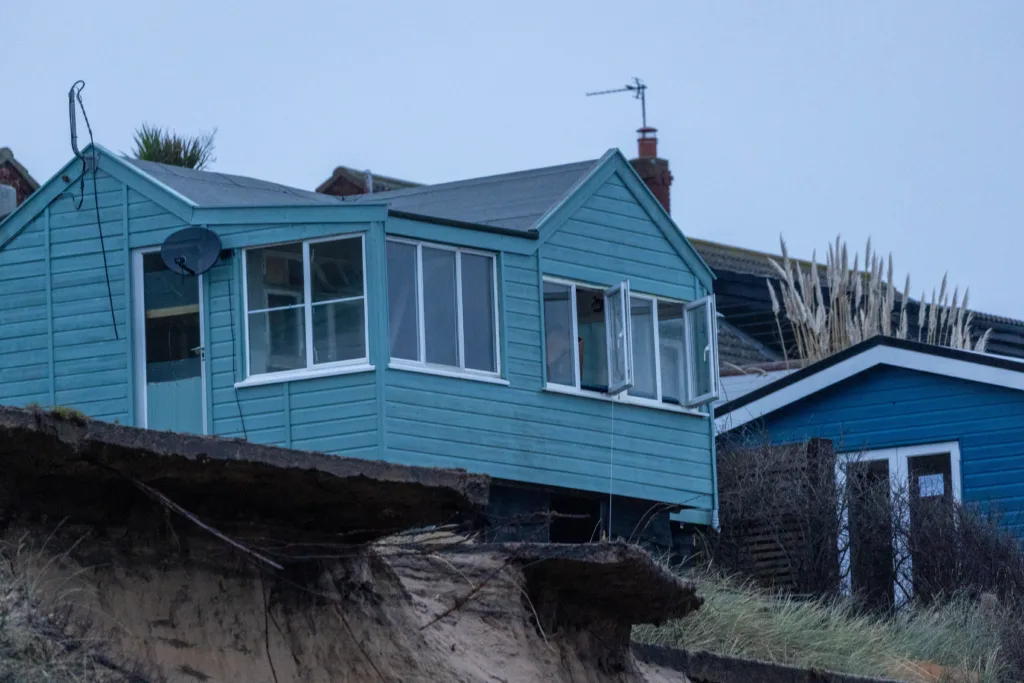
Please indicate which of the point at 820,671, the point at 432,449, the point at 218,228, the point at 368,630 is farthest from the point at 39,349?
the point at 368,630

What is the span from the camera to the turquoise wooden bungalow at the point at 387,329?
17.8 metres

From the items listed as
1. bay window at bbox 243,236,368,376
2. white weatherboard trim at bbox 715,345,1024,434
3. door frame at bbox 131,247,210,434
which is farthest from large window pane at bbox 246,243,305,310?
white weatherboard trim at bbox 715,345,1024,434

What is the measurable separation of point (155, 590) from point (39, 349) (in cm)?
1263

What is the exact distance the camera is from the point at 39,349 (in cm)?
1897

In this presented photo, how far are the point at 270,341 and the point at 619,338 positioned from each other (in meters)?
4.04

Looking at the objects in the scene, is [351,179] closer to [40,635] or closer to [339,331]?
[339,331]

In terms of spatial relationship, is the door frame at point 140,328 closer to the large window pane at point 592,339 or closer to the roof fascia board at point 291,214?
the roof fascia board at point 291,214

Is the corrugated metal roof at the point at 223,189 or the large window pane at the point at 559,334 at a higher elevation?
the corrugated metal roof at the point at 223,189

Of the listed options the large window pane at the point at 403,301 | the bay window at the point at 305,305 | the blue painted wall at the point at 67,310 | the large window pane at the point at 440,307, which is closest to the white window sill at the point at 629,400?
the large window pane at the point at 440,307

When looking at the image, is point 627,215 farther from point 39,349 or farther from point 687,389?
point 39,349

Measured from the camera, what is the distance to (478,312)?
61.5 feet

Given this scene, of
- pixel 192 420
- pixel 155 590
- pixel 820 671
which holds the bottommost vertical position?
pixel 820 671

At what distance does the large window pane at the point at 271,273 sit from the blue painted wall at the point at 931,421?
7.35 meters

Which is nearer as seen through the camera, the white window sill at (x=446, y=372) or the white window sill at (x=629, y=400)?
the white window sill at (x=446, y=372)
